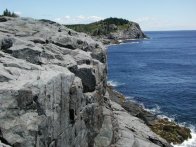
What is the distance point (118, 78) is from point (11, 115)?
91.6 metres

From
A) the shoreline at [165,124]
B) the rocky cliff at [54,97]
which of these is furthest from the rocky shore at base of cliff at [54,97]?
the shoreline at [165,124]

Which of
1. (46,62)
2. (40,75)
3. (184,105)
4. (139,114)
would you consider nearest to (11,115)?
(40,75)

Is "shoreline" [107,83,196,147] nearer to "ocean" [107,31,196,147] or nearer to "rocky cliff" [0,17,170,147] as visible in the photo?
"ocean" [107,31,196,147]

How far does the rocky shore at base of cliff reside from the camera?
28.3 metres

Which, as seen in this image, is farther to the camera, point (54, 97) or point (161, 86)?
point (161, 86)

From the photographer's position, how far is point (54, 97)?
106ft

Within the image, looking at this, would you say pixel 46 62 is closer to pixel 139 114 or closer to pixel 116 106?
pixel 116 106

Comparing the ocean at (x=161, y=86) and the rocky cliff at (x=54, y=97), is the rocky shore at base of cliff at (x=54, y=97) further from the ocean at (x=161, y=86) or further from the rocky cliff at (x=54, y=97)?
the ocean at (x=161, y=86)

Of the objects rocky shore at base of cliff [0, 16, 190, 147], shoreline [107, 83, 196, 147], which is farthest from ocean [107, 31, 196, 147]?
rocky shore at base of cliff [0, 16, 190, 147]

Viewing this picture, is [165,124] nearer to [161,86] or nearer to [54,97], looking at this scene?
[161,86]

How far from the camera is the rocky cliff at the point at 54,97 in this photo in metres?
28.3

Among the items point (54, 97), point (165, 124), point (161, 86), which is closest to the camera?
point (54, 97)

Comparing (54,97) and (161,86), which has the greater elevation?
(54,97)

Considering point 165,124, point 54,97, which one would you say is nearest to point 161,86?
point 165,124
